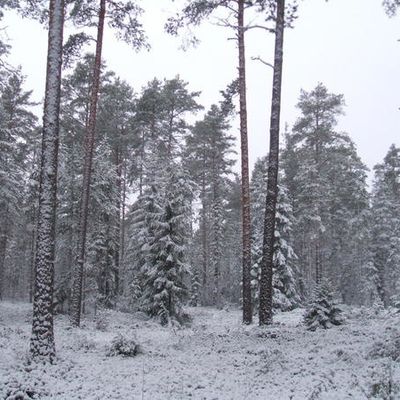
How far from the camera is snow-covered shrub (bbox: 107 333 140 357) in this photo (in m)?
10.5

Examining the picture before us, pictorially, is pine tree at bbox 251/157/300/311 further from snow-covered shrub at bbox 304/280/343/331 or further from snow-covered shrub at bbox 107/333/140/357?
snow-covered shrub at bbox 107/333/140/357

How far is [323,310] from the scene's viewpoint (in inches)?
540

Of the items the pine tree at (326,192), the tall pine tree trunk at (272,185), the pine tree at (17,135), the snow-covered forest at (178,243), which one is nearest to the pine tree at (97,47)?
the snow-covered forest at (178,243)

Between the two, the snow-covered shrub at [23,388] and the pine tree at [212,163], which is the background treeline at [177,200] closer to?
the pine tree at [212,163]

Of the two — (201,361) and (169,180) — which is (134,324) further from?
(201,361)

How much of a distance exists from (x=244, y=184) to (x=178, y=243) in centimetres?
693

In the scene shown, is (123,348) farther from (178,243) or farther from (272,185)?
(178,243)

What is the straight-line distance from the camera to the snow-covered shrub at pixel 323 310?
44.0 feet

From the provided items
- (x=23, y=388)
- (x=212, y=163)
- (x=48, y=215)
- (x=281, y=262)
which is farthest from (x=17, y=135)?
(x=23, y=388)

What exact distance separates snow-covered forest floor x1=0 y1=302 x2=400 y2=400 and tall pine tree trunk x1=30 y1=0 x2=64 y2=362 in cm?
59

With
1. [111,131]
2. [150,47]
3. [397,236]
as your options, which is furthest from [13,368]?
[397,236]

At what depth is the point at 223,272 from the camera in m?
44.3

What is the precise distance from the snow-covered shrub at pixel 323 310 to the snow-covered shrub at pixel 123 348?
5.71 m

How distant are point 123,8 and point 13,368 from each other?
13.4m
